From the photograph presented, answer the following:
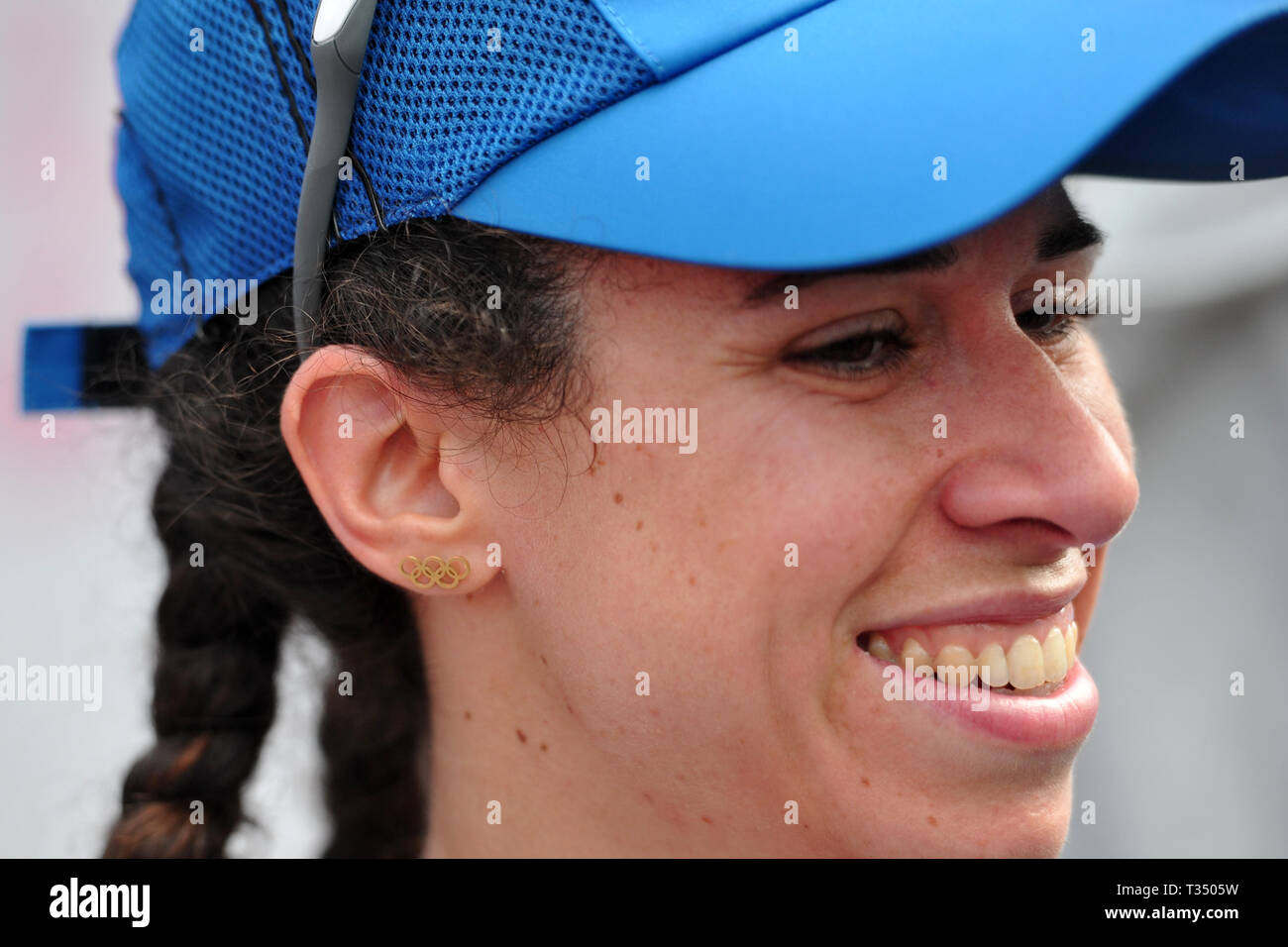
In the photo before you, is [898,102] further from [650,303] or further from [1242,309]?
[1242,309]

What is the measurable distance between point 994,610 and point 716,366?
13.1 inches

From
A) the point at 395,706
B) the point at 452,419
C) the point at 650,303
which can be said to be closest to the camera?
the point at 650,303

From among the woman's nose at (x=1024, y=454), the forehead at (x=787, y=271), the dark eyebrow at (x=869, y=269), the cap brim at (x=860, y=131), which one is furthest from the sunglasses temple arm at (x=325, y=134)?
the woman's nose at (x=1024, y=454)

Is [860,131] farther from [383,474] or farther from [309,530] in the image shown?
[309,530]

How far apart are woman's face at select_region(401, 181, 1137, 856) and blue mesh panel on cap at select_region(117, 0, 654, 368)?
153mm

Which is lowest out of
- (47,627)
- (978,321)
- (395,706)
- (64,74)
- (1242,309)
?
(395,706)

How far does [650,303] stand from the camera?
1016 mm

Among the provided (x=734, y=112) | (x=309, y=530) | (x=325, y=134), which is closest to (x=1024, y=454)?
(x=734, y=112)

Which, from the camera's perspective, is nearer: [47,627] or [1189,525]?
[47,627]

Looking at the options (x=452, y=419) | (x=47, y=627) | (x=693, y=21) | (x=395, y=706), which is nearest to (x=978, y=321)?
(x=693, y=21)

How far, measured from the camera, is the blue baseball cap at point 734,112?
2.85 ft

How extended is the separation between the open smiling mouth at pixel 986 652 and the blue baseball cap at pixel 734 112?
37cm

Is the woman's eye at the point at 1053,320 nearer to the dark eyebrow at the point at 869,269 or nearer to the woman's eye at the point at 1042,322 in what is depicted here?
the woman's eye at the point at 1042,322

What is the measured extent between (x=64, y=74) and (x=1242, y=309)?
2.36 m
